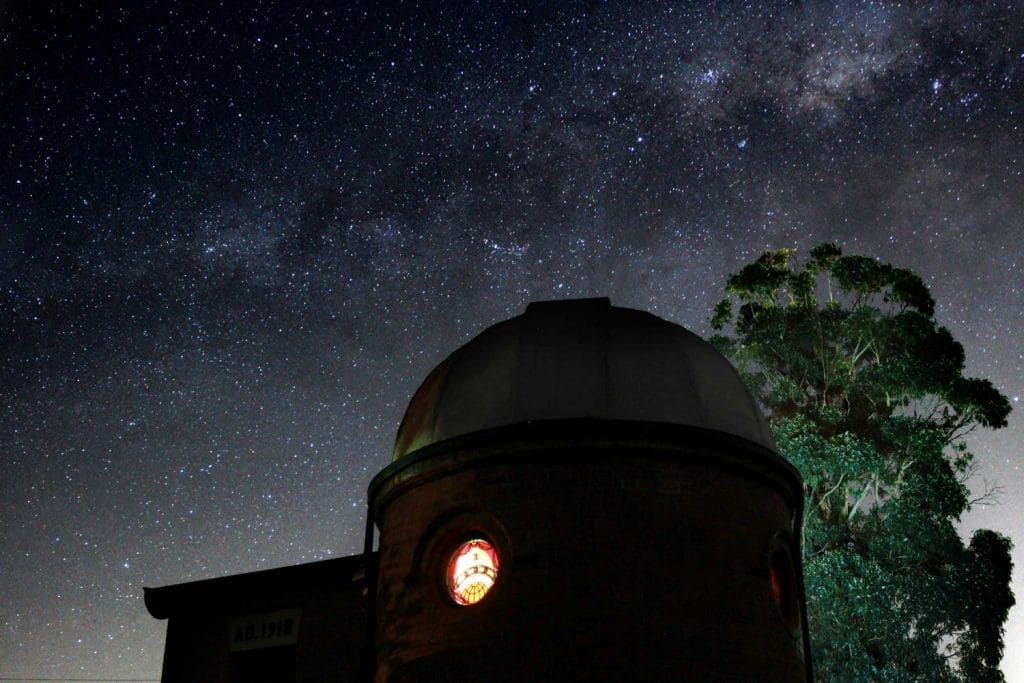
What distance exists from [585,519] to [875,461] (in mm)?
9477

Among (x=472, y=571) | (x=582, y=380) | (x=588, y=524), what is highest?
(x=582, y=380)

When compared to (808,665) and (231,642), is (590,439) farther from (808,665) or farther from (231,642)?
(231,642)

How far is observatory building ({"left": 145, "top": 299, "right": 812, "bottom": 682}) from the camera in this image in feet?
28.3

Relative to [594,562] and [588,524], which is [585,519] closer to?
[588,524]

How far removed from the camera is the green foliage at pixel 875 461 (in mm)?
15227

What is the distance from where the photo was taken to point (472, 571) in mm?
9430

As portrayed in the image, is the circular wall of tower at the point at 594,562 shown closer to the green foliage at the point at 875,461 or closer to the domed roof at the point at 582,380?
the domed roof at the point at 582,380

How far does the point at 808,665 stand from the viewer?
10172mm

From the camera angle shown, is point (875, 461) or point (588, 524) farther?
point (875, 461)

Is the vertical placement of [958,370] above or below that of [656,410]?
above

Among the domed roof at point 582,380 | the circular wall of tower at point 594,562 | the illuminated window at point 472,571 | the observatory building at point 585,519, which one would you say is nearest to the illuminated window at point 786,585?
the observatory building at point 585,519

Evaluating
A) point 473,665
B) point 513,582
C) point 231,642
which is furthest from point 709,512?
point 231,642

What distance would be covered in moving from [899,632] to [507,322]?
30.7 ft

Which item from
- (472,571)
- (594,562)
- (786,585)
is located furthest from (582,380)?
(786,585)
